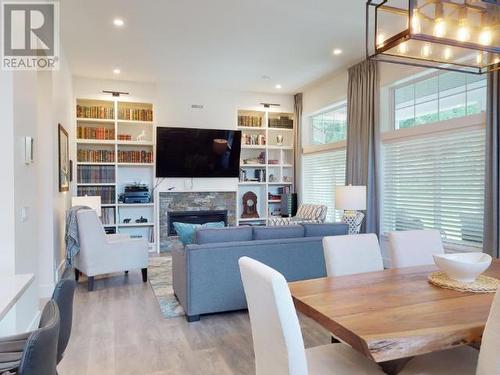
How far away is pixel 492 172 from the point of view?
3.74 metres

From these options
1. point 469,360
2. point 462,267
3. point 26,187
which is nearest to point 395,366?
point 469,360

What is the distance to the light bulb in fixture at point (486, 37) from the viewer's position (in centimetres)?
210

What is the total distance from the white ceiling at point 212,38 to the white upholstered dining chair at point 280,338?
3375 mm

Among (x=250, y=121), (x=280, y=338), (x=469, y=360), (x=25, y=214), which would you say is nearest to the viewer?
(x=280, y=338)

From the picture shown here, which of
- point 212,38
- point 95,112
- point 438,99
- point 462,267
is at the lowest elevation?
point 462,267

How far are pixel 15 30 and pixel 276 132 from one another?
19.5ft

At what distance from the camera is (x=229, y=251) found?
11.4ft

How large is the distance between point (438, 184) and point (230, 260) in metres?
2.97

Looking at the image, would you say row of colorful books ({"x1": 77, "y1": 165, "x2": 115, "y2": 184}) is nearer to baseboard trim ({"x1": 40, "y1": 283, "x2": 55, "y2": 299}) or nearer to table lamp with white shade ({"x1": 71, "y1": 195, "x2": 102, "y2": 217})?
table lamp with white shade ({"x1": 71, "y1": 195, "x2": 102, "y2": 217})

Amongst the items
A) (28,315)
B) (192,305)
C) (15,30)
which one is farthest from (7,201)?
(192,305)

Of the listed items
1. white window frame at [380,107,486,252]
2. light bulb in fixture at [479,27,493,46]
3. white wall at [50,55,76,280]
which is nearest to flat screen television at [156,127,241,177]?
white wall at [50,55,76,280]

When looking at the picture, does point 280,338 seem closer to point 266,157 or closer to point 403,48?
point 403,48

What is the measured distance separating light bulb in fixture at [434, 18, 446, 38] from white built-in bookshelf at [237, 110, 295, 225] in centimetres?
577

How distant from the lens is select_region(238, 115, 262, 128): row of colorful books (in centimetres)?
772
